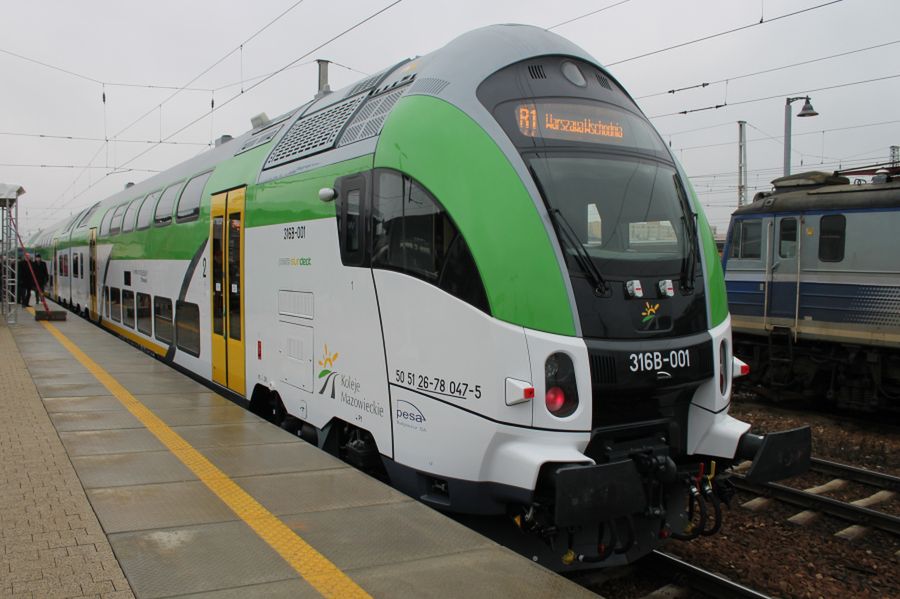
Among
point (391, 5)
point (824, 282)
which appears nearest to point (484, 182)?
point (391, 5)

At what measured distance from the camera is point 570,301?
415 centimetres

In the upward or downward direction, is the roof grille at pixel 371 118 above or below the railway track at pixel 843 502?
above

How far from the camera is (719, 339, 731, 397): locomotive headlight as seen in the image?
492 centimetres

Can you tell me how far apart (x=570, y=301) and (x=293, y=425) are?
141 inches

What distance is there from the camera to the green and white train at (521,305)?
13.4ft

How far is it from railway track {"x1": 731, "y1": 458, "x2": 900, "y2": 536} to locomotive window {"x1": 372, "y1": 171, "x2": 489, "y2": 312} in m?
3.14

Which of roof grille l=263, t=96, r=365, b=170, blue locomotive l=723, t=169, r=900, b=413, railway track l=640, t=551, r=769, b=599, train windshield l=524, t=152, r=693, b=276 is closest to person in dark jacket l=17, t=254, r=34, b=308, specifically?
roof grille l=263, t=96, r=365, b=170

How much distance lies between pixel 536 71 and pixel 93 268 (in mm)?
15998

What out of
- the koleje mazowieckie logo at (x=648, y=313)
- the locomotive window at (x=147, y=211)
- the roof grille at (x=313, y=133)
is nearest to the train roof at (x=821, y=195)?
the koleje mazowieckie logo at (x=648, y=313)

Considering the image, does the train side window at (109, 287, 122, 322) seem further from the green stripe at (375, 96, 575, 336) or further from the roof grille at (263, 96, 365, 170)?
the green stripe at (375, 96, 575, 336)

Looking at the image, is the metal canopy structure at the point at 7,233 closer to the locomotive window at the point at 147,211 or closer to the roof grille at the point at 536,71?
the locomotive window at the point at 147,211

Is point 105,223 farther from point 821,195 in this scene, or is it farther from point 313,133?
point 821,195

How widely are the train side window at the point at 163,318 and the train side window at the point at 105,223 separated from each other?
542cm

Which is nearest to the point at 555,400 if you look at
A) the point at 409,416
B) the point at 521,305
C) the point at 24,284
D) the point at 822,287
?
the point at 521,305
